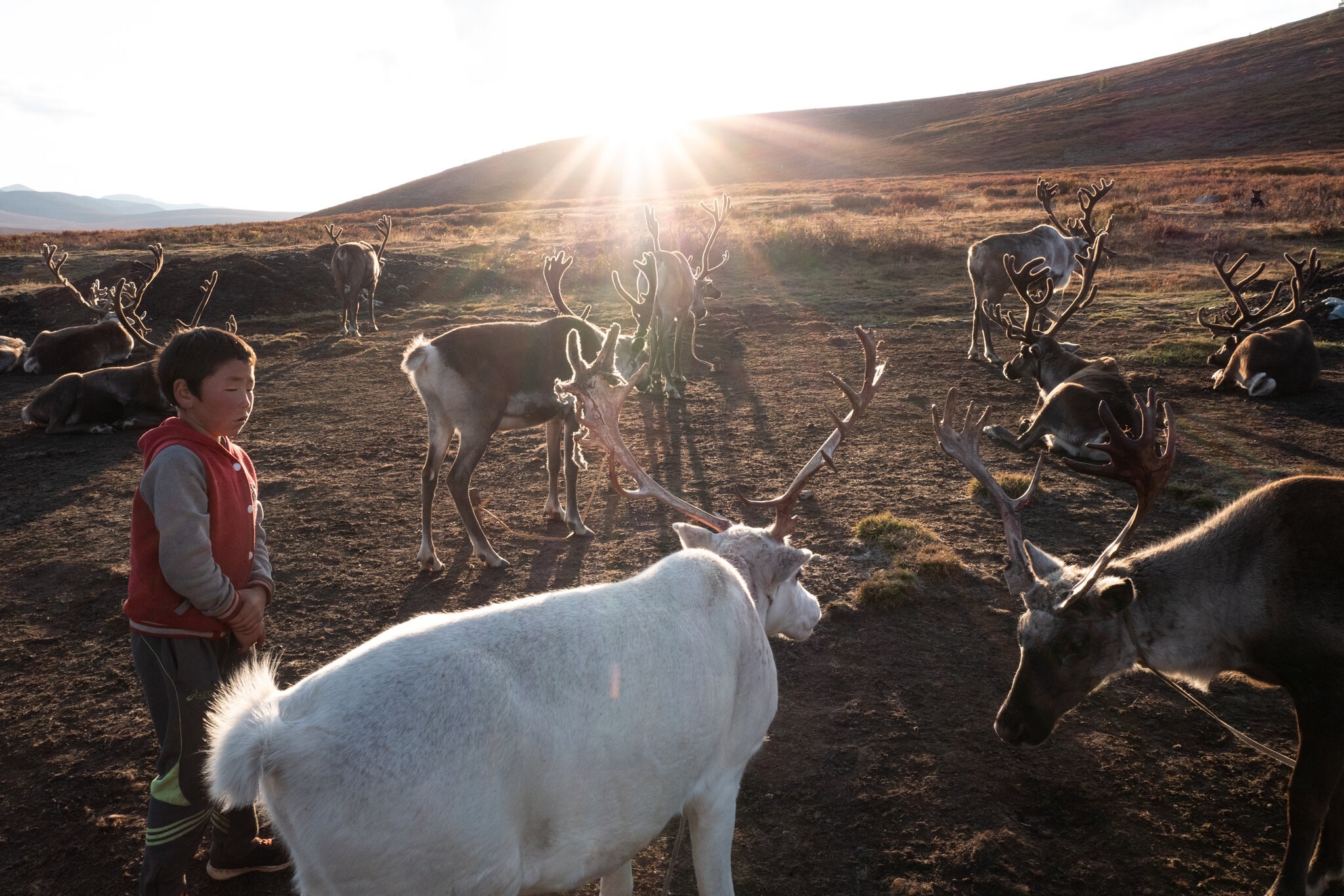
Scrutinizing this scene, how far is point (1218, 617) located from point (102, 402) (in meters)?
12.7

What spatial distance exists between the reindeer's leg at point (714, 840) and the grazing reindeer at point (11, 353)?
17.2 m

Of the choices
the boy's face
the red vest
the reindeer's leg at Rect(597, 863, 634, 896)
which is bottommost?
the reindeer's leg at Rect(597, 863, 634, 896)

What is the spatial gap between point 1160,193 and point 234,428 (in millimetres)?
40839

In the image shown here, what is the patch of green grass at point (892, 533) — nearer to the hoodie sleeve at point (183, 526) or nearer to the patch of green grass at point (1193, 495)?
the patch of green grass at point (1193, 495)

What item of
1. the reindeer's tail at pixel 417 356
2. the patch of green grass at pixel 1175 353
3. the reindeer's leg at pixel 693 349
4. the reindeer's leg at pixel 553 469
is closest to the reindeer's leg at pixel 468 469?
the reindeer's tail at pixel 417 356

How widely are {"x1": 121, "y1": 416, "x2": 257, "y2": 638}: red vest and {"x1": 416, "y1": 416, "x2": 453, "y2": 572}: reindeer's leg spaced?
3.32 metres

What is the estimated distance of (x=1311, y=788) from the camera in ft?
9.87

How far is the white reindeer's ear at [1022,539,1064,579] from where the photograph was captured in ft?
12.3

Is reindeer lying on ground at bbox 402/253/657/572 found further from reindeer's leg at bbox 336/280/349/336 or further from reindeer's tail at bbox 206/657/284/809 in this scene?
reindeer's leg at bbox 336/280/349/336

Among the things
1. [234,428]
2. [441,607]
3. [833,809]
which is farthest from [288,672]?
[833,809]

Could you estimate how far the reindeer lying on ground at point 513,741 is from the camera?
1.90 metres

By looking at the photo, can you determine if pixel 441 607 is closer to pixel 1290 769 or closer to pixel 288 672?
pixel 288 672

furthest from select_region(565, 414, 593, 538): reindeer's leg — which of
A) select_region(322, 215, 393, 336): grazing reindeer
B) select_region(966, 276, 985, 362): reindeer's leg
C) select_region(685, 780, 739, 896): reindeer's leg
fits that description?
select_region(322, 215, 393, 336): grazing reindeer

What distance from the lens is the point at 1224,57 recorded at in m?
79.7
